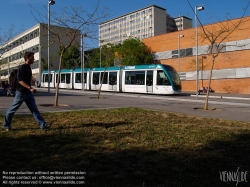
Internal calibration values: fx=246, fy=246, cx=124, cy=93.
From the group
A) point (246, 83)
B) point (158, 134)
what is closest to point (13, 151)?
point (158, 134)

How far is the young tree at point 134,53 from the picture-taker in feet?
135

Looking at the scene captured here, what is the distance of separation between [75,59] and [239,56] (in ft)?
117

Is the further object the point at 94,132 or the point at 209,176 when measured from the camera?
the point at 94,132

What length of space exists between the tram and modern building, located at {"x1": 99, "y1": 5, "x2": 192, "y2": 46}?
70.9 metres

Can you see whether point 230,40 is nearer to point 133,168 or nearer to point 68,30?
point 68,30

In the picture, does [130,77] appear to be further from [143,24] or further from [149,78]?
[143,24]

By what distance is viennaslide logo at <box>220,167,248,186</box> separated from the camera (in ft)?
10.9

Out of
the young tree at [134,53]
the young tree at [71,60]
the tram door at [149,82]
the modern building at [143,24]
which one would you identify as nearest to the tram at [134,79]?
the tram door at [149,82]

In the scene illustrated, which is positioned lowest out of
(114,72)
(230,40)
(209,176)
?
(209,176)

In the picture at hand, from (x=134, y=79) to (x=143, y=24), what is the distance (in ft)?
312

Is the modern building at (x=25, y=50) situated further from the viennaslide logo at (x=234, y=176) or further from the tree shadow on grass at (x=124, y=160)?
the viennaslide logo at (x=234, y=176)

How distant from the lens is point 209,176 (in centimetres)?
340

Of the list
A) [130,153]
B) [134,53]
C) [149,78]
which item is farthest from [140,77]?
[130,153]

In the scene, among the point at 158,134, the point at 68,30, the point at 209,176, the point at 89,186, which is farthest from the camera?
the point at 68,30
